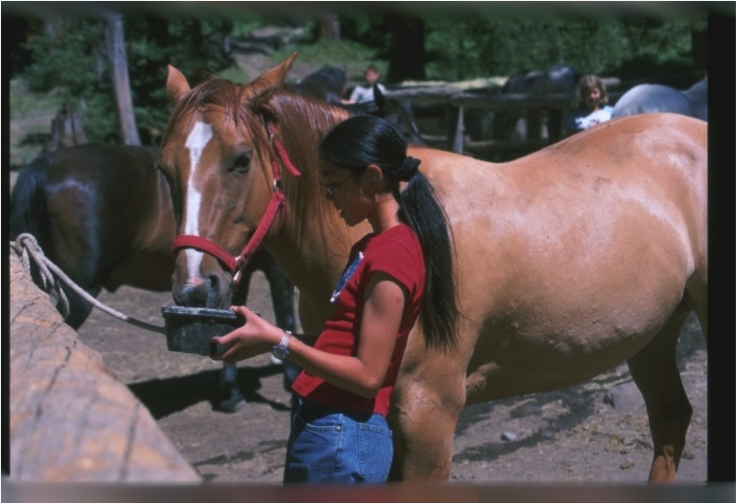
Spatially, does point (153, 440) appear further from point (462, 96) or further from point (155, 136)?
point (155, 136)

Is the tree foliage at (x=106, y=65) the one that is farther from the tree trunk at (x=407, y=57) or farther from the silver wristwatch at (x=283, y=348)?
the silver wristwatch at (x=283, y=348)

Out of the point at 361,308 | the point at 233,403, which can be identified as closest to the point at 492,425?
the point at 233,403

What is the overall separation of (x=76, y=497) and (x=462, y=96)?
31.1 feet

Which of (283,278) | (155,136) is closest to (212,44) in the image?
(155,136)

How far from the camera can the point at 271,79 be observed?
9.92 ft

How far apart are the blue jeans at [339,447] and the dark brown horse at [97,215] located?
354cm

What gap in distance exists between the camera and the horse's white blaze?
104 inches

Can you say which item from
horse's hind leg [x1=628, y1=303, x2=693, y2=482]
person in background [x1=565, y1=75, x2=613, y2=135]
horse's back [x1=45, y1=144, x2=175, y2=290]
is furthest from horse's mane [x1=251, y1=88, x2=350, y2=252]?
person in background [x1=565, y1=75, x2=613, y2=135]

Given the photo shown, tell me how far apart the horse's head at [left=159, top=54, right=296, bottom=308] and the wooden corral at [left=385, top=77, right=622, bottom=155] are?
20.4 feet

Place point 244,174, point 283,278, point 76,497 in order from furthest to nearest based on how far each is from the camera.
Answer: point 283,278 → point 244,174 → point 76,497

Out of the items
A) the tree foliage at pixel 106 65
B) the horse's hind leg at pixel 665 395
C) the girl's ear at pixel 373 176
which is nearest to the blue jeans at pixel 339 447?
the girl's ear at pixel 373 176

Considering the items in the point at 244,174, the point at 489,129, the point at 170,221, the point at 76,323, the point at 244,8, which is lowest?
the point at 489,129

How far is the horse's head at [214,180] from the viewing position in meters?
2.65

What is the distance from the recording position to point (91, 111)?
14.5 meters
